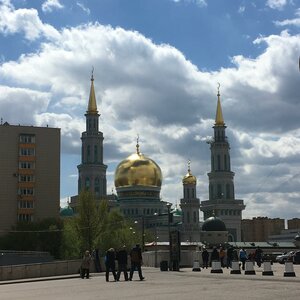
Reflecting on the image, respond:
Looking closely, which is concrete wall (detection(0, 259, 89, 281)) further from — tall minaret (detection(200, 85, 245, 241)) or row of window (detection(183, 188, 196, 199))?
row of window (detection(183, 188, 196, 199))

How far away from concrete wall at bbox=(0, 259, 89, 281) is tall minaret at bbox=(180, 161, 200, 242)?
10439 centimetres

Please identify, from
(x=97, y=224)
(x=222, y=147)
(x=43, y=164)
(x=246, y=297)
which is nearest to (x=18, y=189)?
(x=43, y=164)

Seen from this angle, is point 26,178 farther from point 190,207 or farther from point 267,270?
point 267,270

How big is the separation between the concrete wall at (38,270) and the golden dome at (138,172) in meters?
102

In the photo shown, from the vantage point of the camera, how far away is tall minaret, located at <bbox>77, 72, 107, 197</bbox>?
14212 centimetres

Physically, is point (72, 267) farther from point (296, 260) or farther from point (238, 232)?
point (238, 232)

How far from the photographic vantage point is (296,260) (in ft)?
150

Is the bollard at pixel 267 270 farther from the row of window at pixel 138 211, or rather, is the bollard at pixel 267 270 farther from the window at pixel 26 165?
the row of window at pixel 138 211

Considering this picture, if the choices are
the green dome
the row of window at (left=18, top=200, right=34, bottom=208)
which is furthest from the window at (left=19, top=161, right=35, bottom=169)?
the green dome

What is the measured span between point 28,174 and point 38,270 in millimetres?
60533

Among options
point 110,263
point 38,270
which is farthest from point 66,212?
point 110,263

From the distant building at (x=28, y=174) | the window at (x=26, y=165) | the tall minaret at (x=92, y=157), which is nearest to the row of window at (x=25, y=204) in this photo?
the distant building at (x=28, y=174)

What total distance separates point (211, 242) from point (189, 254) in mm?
74402

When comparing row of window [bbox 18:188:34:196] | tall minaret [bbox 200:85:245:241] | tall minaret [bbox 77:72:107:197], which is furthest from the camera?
tall minaret [bbox 200:85:245:241]
